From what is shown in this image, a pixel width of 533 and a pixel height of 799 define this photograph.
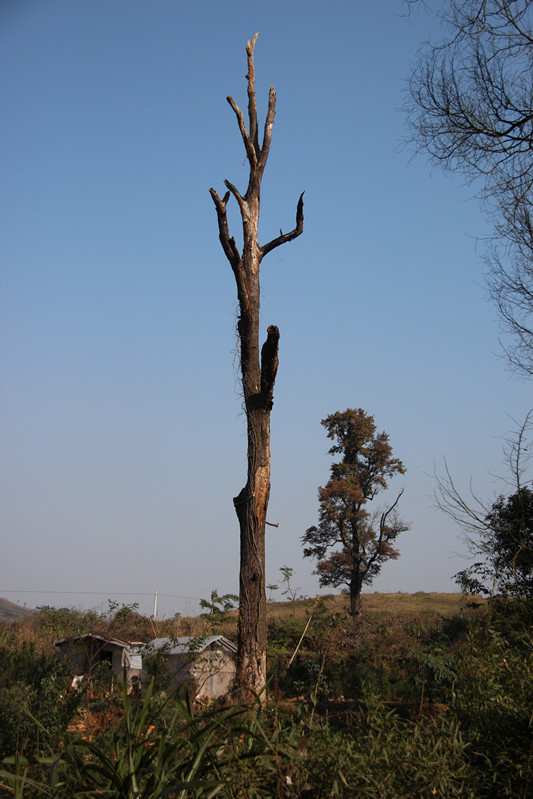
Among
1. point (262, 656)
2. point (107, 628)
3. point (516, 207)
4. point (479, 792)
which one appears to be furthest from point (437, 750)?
point (107, 628)

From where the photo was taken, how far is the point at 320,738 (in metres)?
2.63

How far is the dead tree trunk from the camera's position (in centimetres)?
725

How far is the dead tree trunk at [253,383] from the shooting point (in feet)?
23.8

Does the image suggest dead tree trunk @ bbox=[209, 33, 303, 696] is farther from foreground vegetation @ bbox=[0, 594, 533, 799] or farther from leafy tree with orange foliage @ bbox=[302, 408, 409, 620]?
leafy tree with orange foliage @ bbox=[302, 408, 409, 620]

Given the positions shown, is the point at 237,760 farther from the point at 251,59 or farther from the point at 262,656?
the point at 251,59

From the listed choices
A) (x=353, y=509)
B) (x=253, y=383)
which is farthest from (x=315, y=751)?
(x=353, y=509)

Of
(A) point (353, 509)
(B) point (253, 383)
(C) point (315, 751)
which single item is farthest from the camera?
(A) point (353, 509)

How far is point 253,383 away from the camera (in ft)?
27.8

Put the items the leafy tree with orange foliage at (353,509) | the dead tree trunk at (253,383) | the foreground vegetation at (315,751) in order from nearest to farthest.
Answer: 1. the foreground vegetation at (315,751)
2. the dead tree trunk at (253,383)
3. the leafy tree with orange foliage at (353,509)

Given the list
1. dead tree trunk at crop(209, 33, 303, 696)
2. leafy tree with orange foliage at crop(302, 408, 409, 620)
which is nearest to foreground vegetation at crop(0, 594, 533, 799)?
dead tree trunk at crop(209, 33, 303, 696)

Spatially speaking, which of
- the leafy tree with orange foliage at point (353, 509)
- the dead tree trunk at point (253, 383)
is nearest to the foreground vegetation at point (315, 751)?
the dead tree trunk at point (253, 383)

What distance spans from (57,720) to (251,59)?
31.5 feet

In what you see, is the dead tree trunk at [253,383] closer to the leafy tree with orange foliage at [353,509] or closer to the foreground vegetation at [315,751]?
the foreground vegetation at [315,751]

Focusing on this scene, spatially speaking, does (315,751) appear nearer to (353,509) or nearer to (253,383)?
(253,383)
